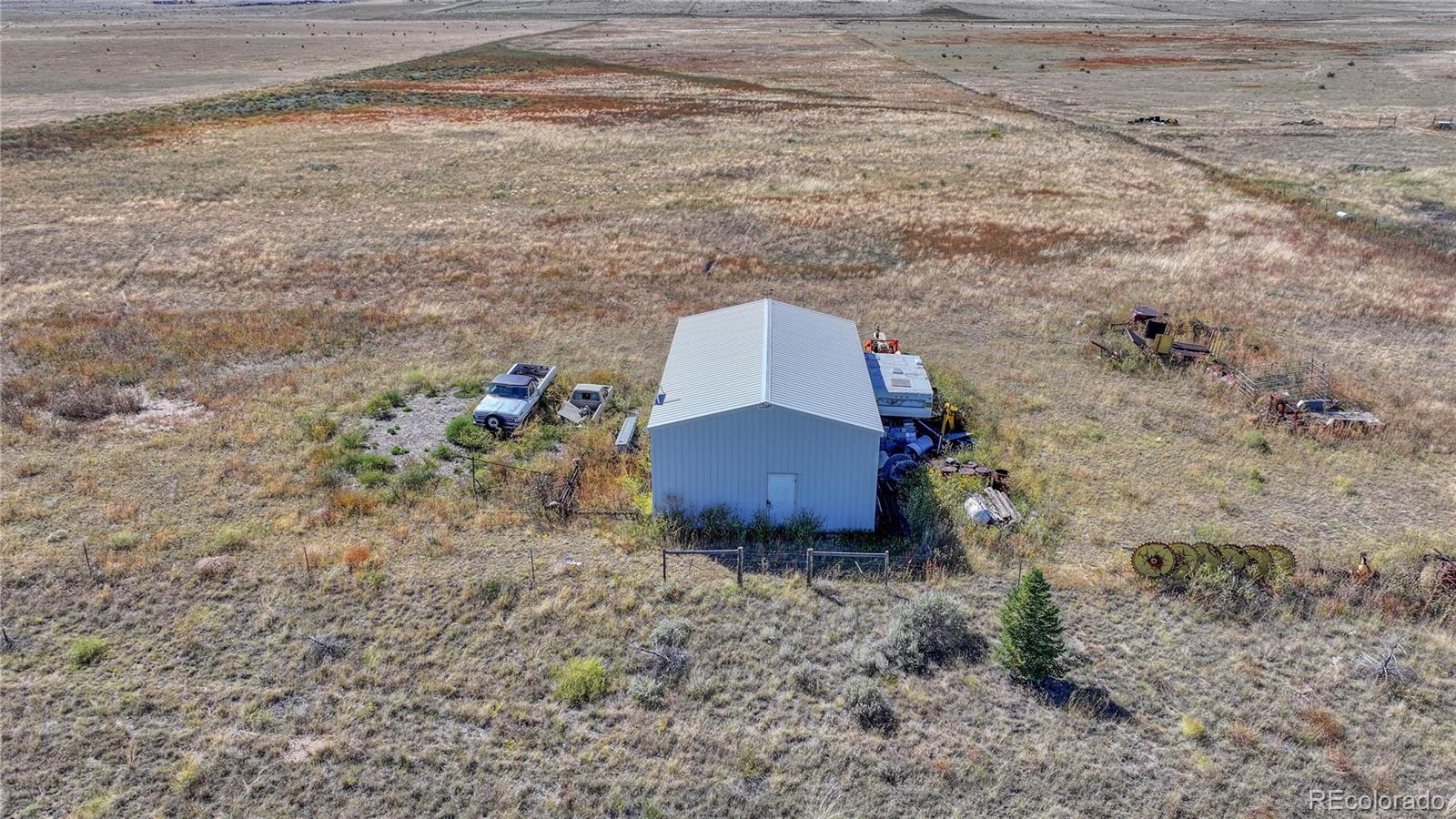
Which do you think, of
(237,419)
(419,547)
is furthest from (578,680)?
(237,419)

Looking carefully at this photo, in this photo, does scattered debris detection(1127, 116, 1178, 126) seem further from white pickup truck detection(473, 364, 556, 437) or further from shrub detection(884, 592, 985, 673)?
shrub detection(884, 592, 985, 673)

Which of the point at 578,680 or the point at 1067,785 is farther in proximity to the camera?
the point at 578,680

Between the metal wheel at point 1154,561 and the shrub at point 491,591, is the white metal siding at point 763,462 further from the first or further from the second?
the metal wheel at point 1154,561

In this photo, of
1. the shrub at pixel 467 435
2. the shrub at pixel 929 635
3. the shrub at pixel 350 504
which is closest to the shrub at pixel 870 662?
the shrub at pixel 929 635

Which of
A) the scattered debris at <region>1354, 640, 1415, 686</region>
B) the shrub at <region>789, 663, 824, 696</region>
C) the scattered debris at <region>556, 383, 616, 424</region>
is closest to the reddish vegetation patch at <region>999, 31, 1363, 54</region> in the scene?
the scattered debris at <region>556, 383, 616, 424</region>

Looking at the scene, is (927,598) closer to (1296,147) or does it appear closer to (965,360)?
(965,360)

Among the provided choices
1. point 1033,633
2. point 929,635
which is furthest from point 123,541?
point 1033,633

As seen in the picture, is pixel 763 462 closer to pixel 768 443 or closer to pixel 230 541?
pixel 768 443
